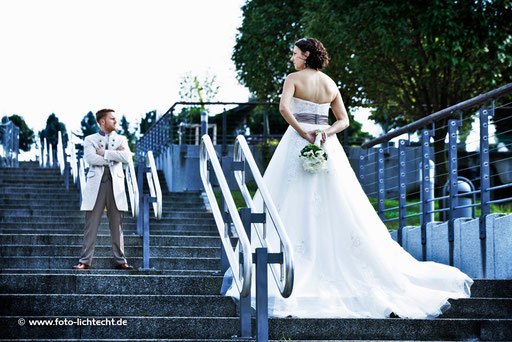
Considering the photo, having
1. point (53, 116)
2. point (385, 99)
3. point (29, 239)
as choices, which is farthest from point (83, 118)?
point (29, 239)

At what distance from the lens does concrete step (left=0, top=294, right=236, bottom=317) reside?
536 cm

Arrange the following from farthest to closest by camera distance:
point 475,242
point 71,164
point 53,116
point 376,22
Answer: point 53,116, point 376,22, point 71,164, point 475,242

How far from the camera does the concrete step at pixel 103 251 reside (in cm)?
794

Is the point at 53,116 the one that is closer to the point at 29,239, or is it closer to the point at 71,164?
the point at 71,164

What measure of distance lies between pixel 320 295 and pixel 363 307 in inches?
12.4

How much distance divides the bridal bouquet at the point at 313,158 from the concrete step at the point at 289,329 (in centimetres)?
145

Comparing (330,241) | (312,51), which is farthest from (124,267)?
(312,51)

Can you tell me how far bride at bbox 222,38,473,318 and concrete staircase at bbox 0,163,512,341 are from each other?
0.77 ft

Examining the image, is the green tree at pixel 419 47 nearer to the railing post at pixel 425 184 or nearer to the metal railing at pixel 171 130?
the metal railing at pixel 171 130

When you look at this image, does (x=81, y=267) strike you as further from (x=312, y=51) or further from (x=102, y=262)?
(x=312, y=51)

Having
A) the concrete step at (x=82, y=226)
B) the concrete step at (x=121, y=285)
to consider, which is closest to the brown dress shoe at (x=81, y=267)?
the concrete step at (x=121, y=285)

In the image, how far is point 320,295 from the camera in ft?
18.6

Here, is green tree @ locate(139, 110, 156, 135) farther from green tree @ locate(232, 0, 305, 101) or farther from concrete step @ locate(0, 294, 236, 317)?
concrete step @ locate(0, 294, 236, 317)

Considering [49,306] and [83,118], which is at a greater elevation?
[83,118]
